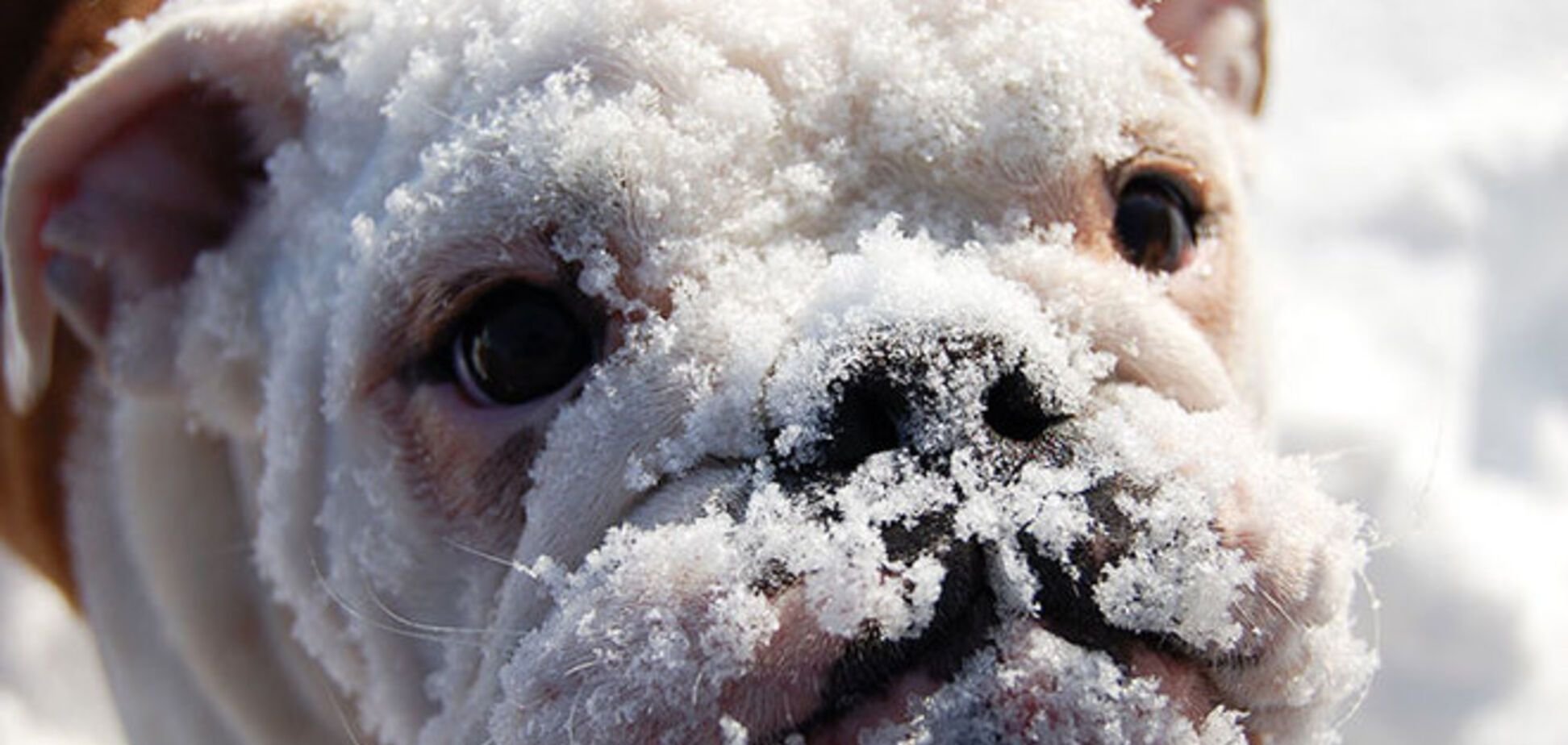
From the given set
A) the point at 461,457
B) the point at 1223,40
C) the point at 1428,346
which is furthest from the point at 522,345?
the point at 1428,346

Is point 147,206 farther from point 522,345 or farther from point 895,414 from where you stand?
point 895,414

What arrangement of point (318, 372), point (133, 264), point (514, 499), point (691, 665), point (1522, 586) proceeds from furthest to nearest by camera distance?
1. point (1522, 586)
2. point (133, 264)
3. point (318, 372)
4. point (514, 499)
5. point (691, 665)

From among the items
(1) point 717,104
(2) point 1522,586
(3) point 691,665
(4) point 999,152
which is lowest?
(3) point 691,665

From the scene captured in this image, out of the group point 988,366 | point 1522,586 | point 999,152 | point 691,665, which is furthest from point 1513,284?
point 691,665

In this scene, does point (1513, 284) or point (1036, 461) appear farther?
point (1513, 284)

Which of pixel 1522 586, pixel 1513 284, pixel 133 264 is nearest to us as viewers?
pixel 133 264

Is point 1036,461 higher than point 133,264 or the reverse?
higher

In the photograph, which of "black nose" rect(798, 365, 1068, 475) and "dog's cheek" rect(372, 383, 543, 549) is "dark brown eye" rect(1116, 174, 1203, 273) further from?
"dog's cheek" rect(372, 383, 543, 549)

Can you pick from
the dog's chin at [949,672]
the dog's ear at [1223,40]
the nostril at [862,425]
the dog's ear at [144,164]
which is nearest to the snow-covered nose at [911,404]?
the nostril at [862,425]

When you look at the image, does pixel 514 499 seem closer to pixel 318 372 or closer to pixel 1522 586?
pixel 318 372

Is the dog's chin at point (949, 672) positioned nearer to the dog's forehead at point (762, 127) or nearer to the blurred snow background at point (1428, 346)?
the dog's forehead at point (762, 127)
